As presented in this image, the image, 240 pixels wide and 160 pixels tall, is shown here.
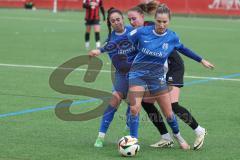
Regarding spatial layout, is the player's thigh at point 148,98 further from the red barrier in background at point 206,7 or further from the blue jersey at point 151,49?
the red barrier in background at point 206,7

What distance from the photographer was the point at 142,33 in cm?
857

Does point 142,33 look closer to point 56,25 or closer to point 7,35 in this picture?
point 7,35

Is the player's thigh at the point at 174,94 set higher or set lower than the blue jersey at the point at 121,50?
lower

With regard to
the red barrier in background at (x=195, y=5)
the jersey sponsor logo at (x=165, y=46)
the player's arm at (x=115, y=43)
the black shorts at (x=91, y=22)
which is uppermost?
the jersey sponsor logo at (x=165, y=46)

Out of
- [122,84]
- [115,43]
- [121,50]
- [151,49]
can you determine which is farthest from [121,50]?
[151,49]

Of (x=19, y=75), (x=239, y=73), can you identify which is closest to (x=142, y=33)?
(x=19, y=75)

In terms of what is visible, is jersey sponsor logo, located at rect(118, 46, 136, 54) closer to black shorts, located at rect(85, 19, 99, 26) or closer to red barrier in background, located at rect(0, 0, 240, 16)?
black shorts, located at rect(85, 19, 99, 26)

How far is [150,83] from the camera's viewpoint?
8.65 meters

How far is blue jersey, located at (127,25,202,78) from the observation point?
8.52m

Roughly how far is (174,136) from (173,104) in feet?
1.37

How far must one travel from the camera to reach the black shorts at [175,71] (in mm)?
9117

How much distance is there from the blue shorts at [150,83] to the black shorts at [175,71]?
0.40 m

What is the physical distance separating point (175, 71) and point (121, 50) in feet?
2.59

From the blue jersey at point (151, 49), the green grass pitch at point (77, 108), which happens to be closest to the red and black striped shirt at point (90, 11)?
the green grass pitch at point (77, 108)
